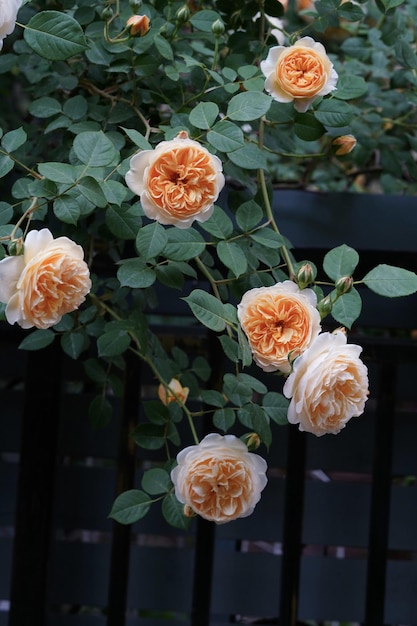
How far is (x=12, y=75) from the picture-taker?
144 cm

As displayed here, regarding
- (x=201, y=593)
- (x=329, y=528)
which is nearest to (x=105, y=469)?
(x=201, y=593)

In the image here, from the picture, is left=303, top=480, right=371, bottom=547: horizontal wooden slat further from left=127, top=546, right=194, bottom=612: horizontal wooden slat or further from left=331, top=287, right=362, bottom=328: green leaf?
left=331, top=287, right=362, bottom=328: green leaf

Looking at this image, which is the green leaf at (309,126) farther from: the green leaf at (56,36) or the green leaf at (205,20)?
the green leaf at (56,36)

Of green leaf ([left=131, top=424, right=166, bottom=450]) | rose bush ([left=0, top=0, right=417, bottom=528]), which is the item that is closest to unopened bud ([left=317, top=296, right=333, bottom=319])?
rose bush ([left=0, top=0, right=417, bottom=528])

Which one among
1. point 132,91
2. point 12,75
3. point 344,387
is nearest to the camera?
point 344,387

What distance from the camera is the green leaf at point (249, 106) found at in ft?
2.45

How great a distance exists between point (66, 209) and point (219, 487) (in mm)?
338

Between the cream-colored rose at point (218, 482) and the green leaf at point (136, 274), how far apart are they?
19cm

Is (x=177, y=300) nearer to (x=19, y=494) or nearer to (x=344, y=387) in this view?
(x=19, y=494)

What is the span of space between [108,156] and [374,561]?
773 millimetres

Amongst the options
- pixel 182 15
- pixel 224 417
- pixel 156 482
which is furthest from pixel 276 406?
pixel 182 15

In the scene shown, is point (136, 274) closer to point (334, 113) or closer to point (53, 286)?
point (53, 286)

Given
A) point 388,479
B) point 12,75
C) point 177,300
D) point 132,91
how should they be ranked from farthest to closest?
point 12,75, point 177,300, point 388,479, point 132,91

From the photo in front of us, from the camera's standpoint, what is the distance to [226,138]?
725 mm
